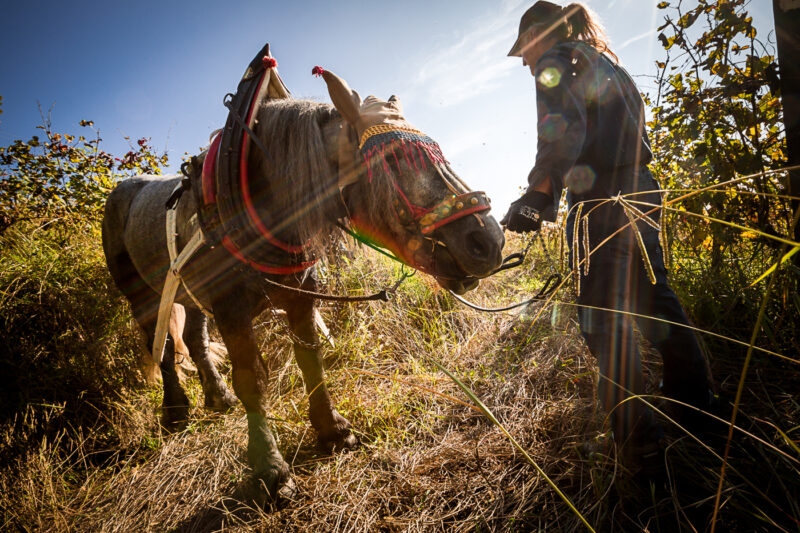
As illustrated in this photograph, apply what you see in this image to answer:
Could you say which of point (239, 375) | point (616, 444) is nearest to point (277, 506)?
point (239, 375)

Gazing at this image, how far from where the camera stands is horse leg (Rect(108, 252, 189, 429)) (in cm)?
289

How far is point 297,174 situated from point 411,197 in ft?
1.89

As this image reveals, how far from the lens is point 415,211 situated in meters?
1.38

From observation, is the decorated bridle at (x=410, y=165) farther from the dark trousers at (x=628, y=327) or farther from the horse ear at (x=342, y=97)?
the dark trousers at (x=628, y=327)

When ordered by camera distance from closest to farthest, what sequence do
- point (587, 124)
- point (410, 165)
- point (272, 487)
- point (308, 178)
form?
point (410, 165) < point (308, 178) < point (587, 124) < point (272, 487)

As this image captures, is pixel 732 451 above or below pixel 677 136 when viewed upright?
below

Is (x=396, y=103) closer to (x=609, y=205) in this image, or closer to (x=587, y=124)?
(x=587, y=124)

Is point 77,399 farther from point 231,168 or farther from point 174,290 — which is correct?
point 231,168

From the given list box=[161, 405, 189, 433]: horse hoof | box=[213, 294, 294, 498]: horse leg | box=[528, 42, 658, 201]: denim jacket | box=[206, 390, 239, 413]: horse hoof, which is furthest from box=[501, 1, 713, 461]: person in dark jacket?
box=[161, 405, 189, 433]: horse hoof

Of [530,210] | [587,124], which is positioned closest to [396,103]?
[530,210]

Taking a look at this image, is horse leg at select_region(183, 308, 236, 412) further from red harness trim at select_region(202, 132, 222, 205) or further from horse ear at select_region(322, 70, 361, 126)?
horse ear at select_region(322, 70, 361, 126)

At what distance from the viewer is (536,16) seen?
1830mm

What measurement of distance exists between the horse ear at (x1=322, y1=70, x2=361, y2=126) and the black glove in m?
0.89

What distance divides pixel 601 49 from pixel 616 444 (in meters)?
2.00
